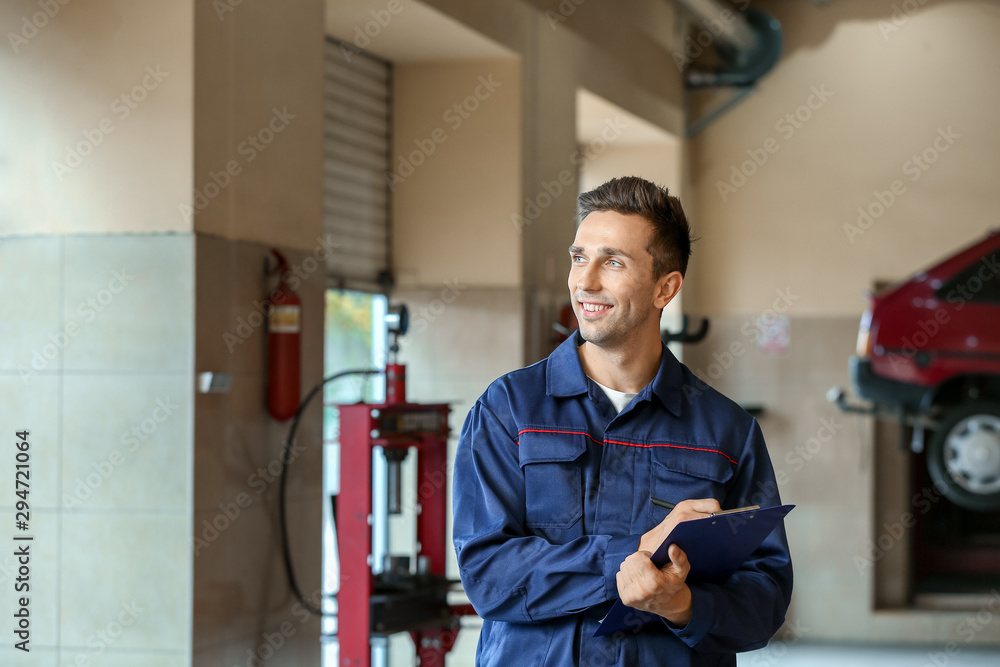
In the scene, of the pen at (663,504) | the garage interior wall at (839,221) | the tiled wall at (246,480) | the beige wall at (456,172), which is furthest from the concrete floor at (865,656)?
the pen at (663,504)

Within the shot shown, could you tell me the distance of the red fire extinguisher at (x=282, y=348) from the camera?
388 cm

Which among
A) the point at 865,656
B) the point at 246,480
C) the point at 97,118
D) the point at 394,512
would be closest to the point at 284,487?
the point at 246,480

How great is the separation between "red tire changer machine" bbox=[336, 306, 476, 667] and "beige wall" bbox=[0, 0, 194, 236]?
0.97 m

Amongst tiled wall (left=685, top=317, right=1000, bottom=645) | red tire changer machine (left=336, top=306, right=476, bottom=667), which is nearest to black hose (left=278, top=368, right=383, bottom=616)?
red tire changer machine (left=336, top=306, right=476, bottom=667)

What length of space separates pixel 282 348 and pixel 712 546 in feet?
8.01

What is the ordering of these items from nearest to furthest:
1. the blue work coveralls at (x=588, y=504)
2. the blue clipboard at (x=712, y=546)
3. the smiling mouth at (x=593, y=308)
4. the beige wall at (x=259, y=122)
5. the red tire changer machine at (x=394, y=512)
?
the blue clipboard at (x=712, y=546) → the blue work coveralls at (x=588, y=504) → the smiling mouth at (x=593, y=308) → the beige wall at (x=259, y=122) → the red tire changer machine at (x=394, y=512)

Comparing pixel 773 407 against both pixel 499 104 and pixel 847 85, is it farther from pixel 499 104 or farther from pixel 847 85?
pixel 499 104

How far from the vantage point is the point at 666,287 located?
6.39 feet

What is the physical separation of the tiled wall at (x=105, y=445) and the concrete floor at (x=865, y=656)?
4.83m

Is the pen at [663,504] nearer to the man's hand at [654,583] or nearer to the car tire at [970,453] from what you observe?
the man's hand at [654,583]

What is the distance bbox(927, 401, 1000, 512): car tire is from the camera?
22.9 ft

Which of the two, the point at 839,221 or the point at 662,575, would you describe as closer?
the point at 662,575

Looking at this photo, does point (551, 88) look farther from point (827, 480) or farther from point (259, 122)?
point (827, 480)

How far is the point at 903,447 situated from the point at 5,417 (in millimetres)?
6438
